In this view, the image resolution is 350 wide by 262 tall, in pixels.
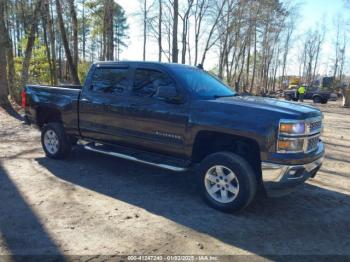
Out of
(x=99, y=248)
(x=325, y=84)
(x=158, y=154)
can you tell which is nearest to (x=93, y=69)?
(x=158, y=154)

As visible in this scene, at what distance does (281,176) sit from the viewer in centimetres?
455

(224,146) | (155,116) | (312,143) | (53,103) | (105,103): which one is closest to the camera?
(312,143)

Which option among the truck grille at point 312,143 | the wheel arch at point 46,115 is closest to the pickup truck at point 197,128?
the truck grille at point 312,143

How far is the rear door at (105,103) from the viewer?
611 centimetres

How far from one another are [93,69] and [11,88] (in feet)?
40.6

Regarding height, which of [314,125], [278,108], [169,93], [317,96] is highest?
[169,93]

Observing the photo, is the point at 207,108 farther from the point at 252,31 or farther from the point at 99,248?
the point at 252,31

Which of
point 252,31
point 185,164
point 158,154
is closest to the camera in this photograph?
point 185,164

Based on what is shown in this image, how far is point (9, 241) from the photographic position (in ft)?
12.8

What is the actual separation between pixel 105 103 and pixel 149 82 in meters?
0.94

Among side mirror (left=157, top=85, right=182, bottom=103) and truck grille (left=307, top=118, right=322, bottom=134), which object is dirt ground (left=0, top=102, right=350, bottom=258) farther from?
side mirror (left=157, top=85, right=182, bottom=103)

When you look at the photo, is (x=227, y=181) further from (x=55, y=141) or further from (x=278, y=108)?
(x=55, y=141)

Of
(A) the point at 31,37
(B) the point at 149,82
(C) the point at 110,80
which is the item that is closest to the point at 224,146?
(B) the point at 149,82

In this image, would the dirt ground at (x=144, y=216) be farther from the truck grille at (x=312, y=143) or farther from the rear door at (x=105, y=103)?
the truck grille at (x=312, y=143)
